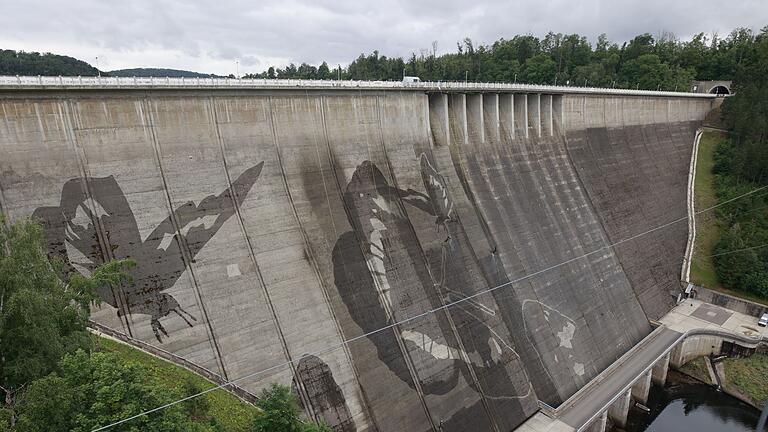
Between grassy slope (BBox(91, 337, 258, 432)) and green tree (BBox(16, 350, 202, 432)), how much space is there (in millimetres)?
4004

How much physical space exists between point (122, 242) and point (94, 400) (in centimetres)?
809

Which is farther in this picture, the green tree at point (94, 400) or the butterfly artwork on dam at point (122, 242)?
the butterfly artwork on dam at point (122, 242)

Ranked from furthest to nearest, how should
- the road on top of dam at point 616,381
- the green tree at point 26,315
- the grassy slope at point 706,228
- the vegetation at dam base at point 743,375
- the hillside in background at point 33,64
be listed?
the hillside in background at point 33,64 → the grassy slope at point 706,228 → the vegetation at dam base at point 743,375 → the road on top of dam at point 616,381 → the green tree at point 26,315

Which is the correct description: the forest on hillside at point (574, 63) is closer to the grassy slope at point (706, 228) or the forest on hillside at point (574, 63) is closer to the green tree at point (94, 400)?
the grassy slope at point (706, 228)

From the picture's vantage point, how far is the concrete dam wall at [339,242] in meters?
15.4

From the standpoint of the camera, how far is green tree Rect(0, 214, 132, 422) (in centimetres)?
912

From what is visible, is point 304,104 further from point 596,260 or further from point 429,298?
point 596,260

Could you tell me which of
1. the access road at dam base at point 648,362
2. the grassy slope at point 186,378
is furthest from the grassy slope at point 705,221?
the grassy slope at point 186,378

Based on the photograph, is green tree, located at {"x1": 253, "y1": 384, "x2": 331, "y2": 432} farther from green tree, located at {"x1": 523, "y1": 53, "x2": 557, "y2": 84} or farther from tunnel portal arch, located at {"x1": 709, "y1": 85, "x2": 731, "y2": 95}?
tunnel portal arch, located at {"x1": 709, "y1": 85, "x2": 731, "y2": 95}

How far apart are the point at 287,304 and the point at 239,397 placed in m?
3.72

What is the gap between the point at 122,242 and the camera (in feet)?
50.9

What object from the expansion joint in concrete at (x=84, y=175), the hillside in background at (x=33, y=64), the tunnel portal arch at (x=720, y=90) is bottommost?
the expansion joint in concrete at (x=84, y=175)

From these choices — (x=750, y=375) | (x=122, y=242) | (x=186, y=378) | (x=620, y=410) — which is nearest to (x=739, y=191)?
(x=750, y=375)

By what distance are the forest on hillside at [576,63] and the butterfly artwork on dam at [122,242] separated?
48600mm
